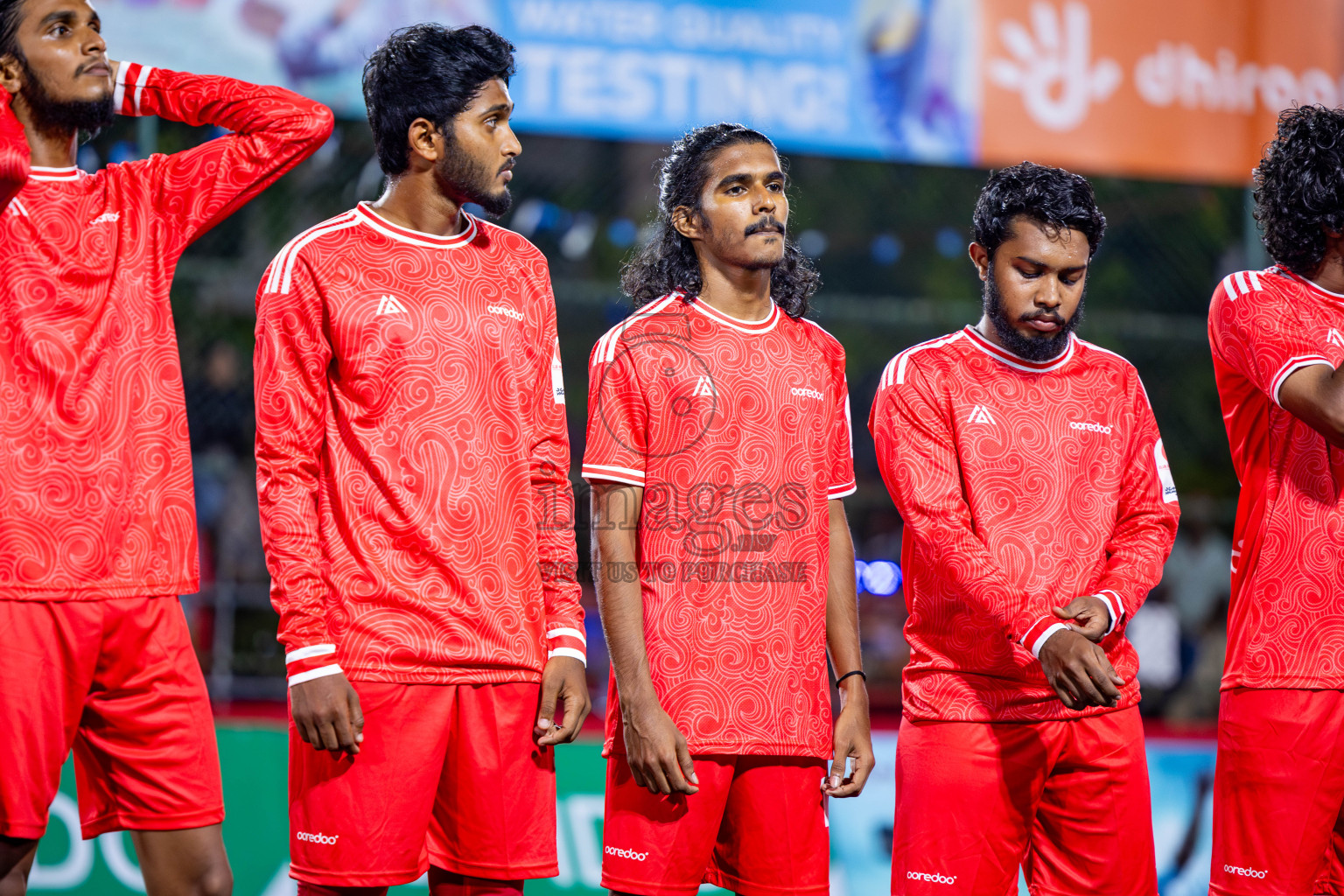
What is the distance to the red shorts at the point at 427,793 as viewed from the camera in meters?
2.73

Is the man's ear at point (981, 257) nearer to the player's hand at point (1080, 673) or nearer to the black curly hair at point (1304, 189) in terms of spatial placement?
the black curly hair at point (1304, 189)

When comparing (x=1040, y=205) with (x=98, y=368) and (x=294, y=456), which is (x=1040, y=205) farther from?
(x=98, y=368)

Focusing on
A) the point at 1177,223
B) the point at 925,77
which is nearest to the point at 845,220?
the point at 1177,223

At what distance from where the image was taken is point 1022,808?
3178 millimetres

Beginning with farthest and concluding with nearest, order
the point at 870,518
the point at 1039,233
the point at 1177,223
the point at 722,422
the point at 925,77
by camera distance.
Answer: the point at 1177,223, the point at 870,518, the point at 925,77, the point at 1039,233, the point at 722,422

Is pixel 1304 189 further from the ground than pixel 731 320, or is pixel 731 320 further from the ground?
pixel 1304 189

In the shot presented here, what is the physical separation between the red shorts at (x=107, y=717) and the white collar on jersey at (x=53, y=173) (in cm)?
87

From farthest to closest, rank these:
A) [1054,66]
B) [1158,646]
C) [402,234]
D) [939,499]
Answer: [1158,646], [1054,66], [939,499], [402,234]

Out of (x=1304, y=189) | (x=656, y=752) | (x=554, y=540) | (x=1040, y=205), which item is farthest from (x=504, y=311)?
(x=1304, y=189)

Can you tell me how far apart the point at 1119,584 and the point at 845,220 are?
9.18 metres

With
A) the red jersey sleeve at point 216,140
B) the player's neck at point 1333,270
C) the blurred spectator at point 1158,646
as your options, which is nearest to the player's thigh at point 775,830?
the red jersey sleeve at point 216,140

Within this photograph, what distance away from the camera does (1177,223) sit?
11.1 meters

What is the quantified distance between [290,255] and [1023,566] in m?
1.74

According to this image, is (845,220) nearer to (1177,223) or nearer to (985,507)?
(1177,223)
